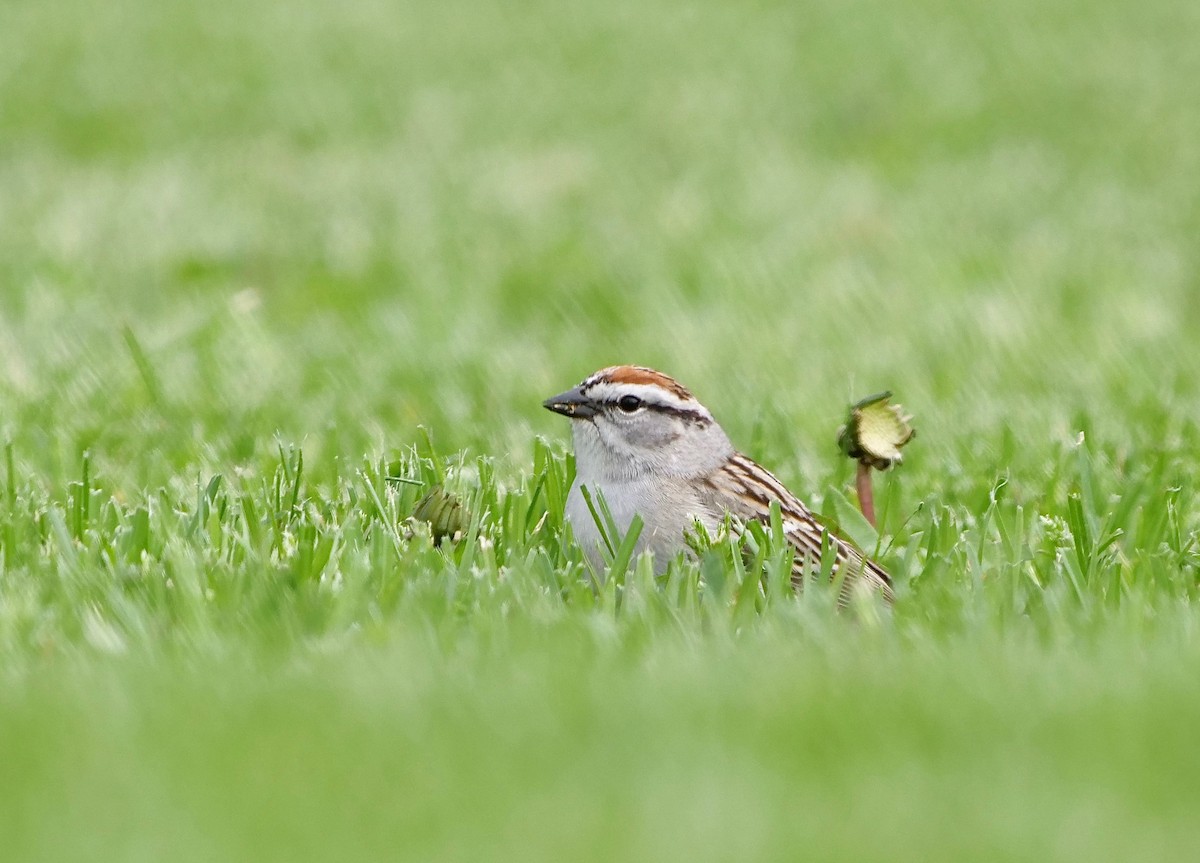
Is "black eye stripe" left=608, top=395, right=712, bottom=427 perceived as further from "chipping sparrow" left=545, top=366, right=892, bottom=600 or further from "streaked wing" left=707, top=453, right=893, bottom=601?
"streaked wing" left=707, top=453, right=893, bottom=601

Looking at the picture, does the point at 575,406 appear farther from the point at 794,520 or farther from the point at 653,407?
the point at 794,520

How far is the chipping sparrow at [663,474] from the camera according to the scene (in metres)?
4.79

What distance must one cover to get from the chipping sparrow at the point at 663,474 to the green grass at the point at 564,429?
A: 19cm

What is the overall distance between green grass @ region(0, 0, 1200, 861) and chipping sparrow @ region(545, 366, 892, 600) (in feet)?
0.61

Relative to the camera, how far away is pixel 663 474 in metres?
4.99

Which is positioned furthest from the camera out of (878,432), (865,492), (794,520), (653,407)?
(865,492)

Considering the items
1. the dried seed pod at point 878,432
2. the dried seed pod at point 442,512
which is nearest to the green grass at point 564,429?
the dried seed pod at point 442,512

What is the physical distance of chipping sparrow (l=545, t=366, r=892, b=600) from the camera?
15.7 ft

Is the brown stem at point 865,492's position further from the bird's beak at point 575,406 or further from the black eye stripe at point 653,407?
the bird's beak at point 575,406

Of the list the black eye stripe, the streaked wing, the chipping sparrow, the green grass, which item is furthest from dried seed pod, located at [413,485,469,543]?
the streaked wing

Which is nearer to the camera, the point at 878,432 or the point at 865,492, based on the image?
the point at 878,432

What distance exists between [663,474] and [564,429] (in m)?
2.26

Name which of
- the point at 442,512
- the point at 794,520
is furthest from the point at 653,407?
the point at 442,512

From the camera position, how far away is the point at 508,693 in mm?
3518
